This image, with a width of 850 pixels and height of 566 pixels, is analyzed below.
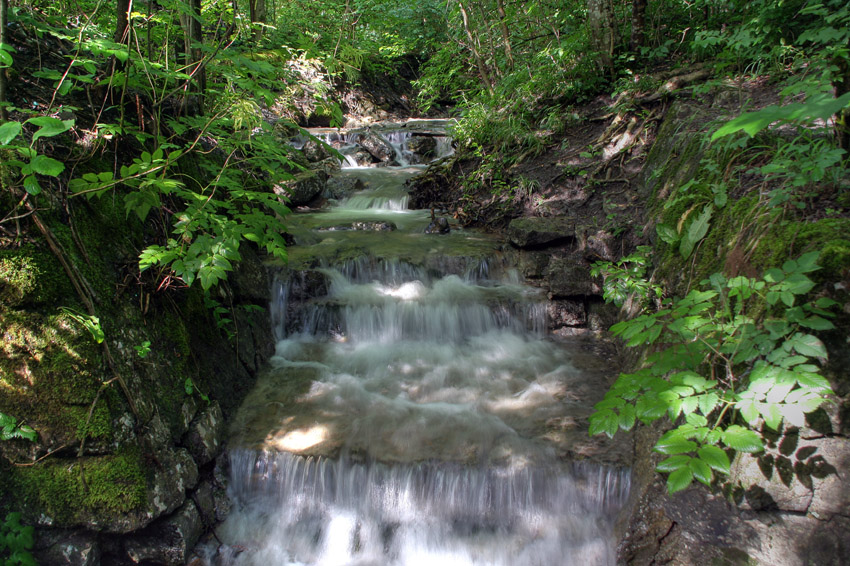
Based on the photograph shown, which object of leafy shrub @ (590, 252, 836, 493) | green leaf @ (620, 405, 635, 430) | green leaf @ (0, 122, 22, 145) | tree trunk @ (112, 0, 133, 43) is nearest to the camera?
green leaf @ (0, 122, 22, 145)

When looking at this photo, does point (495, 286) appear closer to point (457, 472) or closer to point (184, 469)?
point (457, 472)

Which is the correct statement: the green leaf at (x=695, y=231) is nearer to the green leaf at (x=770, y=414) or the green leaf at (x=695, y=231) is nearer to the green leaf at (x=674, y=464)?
the green leaf at (x=770, y=414)

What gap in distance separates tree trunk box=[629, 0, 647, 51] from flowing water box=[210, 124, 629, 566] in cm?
464

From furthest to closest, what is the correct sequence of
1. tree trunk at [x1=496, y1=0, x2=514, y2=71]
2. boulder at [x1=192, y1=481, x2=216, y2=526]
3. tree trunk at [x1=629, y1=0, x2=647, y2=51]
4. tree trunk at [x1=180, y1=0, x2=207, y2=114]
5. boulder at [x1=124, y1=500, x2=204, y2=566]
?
1. tree trunk at [x1=496, y1=0, x2=514, y2=71]
2. tree trunk at [x1=629, y1=0, x2=647, y2=51]
3. tree trunk at [x1=180, y1=0, x2=207, y2=114]
4. boulder at [x1=192, y1=481, x2=216, y2=526]
5. boulder at [x1=124, y1=500, x2=204, y2=566]

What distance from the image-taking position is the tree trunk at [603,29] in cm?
701

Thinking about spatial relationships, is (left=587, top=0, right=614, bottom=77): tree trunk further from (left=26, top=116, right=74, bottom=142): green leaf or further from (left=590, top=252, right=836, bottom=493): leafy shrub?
(left=26, top=116, right=74, bottom=142): green leaf

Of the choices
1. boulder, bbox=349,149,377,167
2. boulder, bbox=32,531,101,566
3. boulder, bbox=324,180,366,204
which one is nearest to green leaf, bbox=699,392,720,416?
boulder, bbox=32,531,101,566

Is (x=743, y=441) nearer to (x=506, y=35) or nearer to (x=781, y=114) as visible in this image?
(x=781, y=114)

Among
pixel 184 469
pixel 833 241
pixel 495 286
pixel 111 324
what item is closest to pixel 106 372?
pixel 111 324

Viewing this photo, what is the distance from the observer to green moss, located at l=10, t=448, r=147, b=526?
2330mm

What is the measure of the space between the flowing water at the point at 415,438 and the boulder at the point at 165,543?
26 cm

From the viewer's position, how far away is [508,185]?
740 cm

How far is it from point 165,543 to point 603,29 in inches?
323

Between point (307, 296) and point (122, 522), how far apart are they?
3.06m
